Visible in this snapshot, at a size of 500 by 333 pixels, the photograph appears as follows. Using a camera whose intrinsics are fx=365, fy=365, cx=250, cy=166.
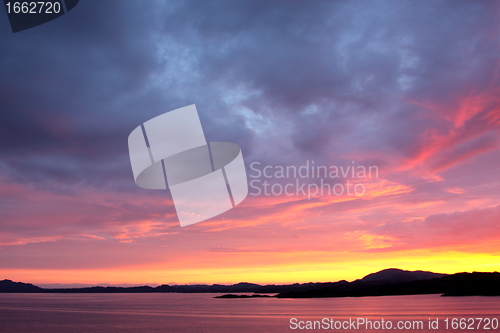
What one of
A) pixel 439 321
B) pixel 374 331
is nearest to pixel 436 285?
pixel 439 321

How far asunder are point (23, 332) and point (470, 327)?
199ft

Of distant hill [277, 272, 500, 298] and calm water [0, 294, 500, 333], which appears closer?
calm water [0, 294, 500, 333]

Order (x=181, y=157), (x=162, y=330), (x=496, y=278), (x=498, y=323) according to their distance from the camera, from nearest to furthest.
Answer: (x=181, y=157) → (x=162, y=330) → (x=498, y=323) → (x=496, y=278)

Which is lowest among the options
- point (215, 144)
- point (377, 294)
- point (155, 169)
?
point (377, 294)

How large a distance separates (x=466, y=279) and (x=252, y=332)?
135442 mm

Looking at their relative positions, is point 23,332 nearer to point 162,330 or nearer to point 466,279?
point 162,330

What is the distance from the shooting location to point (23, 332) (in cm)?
4822

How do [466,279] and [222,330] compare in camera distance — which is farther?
[466,279]

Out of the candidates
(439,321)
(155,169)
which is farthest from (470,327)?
(155,169)

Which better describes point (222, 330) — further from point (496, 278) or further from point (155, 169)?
point (496, 278)

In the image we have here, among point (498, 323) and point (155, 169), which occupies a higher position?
point (155, 169)

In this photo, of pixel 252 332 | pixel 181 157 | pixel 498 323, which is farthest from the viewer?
pixel 498 323

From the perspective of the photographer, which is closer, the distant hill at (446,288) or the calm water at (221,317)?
the calm water at (221,317)

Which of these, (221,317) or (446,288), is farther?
(446,288)
